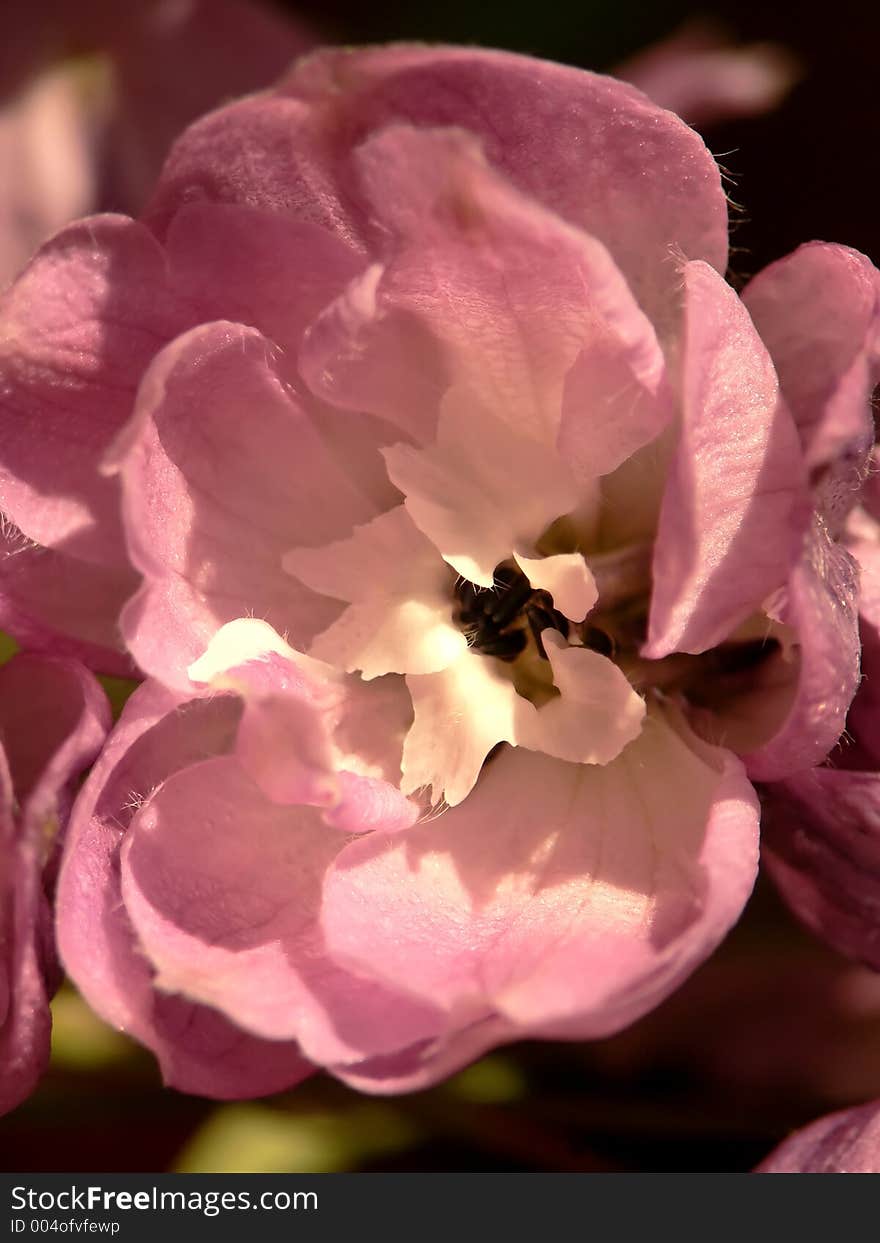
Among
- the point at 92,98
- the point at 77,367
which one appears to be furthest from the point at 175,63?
the point at 77,367

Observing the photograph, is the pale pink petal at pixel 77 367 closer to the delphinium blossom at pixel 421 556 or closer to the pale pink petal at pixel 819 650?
the delphinium blossom at pixel 421 556

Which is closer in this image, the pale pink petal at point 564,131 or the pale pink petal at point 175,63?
the pale pink petal at point 564,131

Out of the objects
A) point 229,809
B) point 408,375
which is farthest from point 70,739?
point 408,375

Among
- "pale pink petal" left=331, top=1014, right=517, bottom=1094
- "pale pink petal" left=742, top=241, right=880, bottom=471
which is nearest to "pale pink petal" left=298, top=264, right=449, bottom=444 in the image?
"pale pink petal" left=742, top=241, right=880, bottom=471

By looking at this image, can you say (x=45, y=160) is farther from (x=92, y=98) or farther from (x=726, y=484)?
(x=726, y=484)

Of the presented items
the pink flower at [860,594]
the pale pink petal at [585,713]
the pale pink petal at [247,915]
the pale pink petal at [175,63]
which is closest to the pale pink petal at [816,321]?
the pink flower at [860,594]
